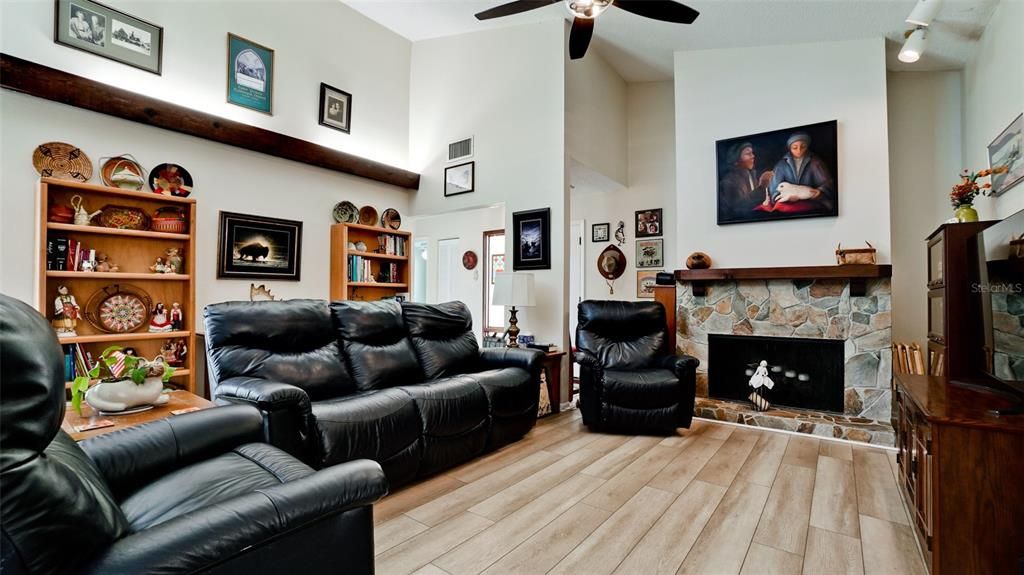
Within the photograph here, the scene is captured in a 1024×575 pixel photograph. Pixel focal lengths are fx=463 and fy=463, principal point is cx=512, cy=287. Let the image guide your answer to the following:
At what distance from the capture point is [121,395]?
208cm

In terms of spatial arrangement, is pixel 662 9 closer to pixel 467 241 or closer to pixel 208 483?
pixel 208 483

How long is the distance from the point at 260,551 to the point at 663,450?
2.72 m

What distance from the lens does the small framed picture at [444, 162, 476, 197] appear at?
5000 mm

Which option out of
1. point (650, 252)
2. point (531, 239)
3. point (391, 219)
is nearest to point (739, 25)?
point (650, 252)

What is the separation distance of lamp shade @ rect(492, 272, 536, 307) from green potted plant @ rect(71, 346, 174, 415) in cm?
254

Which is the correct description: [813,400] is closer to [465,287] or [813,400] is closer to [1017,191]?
[1017,191]

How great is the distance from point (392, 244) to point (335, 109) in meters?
1.51

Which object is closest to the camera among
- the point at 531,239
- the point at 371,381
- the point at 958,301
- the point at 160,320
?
the point at 958,301

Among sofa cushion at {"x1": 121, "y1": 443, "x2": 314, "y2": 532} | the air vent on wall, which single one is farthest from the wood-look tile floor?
the air vent on wall

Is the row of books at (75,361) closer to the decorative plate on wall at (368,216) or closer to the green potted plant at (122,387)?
the green potted plant at (122,387)

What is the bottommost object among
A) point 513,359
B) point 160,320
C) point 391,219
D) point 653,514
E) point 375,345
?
point 653,514

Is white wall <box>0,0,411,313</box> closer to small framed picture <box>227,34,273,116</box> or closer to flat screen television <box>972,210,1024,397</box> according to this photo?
small framed picture <box>227,34,273,116</box>

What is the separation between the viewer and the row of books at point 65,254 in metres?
3.02

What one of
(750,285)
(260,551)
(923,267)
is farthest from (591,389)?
(923,267)
